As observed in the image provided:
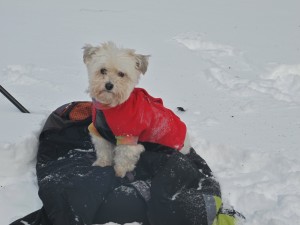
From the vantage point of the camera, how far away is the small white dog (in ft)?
11.8

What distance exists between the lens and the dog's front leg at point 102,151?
4.03 metres

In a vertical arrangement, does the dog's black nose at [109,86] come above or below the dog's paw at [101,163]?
above

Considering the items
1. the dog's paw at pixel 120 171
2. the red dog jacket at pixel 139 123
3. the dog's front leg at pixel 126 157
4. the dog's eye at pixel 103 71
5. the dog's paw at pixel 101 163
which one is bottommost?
the dog's paw at pixel 101 163

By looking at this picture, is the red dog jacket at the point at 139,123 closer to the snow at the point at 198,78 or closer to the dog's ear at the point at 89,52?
the dog's ear at the point at 89,52

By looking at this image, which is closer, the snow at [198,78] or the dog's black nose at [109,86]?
the dog's black nose at [109,86]

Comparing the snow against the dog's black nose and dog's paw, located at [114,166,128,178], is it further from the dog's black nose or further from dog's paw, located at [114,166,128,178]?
the dog's black nose

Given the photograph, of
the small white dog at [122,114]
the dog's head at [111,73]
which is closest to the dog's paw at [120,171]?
the small white dog at [122,114]

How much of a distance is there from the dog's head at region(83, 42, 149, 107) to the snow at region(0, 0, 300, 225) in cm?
102

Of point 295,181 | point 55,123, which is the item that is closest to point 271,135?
point 295,181

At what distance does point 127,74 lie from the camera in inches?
143

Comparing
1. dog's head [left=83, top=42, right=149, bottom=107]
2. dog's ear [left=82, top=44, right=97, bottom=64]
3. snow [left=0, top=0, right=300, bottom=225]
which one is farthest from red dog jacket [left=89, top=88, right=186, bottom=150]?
snow [left=0, top=0, right=300, bottom=225]

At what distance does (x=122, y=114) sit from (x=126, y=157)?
0.42 meters

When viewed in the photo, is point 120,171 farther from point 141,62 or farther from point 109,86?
point 141,62

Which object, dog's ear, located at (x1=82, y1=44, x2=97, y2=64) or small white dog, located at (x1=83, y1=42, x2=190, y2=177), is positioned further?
dog's ear, located at (x1=82, y1=44, x2=97, y2=64)
